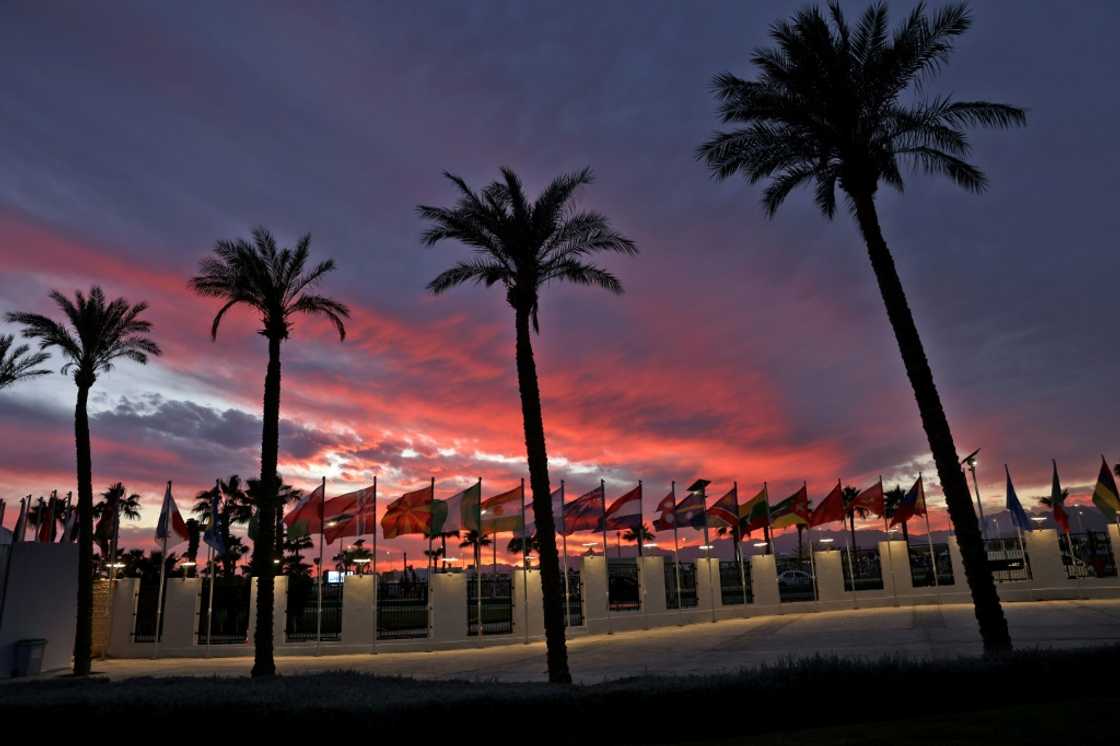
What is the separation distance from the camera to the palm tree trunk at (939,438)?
15.2 metres

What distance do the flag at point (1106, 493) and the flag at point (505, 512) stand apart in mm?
24236

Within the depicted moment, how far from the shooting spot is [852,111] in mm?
18109

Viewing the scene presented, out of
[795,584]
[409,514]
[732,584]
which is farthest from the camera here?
[732,584]

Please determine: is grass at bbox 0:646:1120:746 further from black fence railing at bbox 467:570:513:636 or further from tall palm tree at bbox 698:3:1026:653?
black fence railing at bbox 467:570:513:636

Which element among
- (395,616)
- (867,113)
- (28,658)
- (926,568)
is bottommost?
(28,658)

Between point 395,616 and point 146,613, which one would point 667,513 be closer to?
point 395,616

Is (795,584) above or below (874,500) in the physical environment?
below

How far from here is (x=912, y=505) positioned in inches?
1353

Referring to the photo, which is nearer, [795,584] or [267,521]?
[267,521]

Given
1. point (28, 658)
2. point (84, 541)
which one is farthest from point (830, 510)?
point (28, 658)

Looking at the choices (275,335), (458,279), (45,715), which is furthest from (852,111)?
(45,715)

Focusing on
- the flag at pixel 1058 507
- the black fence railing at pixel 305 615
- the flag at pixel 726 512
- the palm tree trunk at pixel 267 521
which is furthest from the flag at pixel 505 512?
the flag at pixel 1058 507

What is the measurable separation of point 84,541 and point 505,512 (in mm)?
14295

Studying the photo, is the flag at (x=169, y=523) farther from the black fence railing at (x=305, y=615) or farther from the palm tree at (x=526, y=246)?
the palm tree at (x=526, y=246)
